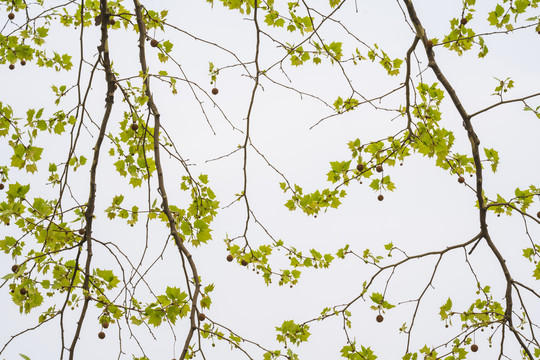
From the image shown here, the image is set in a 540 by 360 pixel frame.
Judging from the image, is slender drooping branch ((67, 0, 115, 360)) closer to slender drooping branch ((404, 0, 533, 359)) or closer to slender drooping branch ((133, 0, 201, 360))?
slender drooping branch ((133, 0, 201, 360))

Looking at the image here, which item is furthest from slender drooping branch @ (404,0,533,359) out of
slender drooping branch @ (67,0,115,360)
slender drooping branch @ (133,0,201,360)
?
slender drooping branch @ (67,0,115,360)

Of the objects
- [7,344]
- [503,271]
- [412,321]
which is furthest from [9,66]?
[503,271]

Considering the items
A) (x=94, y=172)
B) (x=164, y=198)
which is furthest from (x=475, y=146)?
(x=94, y=172)

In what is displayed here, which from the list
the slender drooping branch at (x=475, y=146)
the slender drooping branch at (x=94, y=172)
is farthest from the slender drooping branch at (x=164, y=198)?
the slender drooping branch at (x=475, y=146)

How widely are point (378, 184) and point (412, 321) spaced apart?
82 cm

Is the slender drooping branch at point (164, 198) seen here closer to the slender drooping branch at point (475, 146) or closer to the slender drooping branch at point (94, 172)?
the slender drooping branch at point (94, 172)

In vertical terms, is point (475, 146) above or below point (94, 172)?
above

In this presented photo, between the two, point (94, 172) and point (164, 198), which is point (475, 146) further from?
point (94, 172)

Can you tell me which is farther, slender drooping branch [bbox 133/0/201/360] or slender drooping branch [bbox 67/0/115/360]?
slender drooping branch [bbox 67/0/115/360]

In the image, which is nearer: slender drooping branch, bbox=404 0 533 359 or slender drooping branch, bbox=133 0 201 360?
slender drooping branch, bbox=133 0 201 360

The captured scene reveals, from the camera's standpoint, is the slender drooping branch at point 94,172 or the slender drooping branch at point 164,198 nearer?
the slender drooping branch at point 164,198

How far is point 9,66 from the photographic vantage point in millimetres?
4199

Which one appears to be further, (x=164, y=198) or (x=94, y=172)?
(x=94, y=172)

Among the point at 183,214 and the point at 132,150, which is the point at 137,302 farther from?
the point at 132,150
